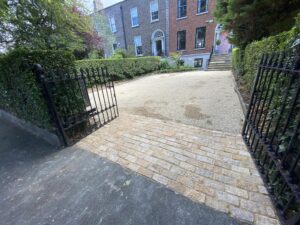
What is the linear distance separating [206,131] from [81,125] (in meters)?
2.64

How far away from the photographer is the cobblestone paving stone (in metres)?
1.53

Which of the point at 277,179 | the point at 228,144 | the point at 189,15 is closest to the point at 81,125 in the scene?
the point at 228,144

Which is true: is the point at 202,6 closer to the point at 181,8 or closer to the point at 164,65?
the point at 181,8

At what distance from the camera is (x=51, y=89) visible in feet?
7.98

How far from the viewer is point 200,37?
14297mm

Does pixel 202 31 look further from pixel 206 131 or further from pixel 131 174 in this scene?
pixel 131 174

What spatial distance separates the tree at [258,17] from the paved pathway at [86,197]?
16.0 ft

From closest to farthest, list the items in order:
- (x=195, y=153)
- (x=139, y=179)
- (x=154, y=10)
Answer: (x=139, y=179) → (x=195, y=153) → (x=154, y=10)

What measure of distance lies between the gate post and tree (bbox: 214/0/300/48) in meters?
4.95

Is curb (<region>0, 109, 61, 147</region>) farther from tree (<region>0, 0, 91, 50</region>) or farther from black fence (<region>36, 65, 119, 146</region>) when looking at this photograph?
tree (<region>0, 0, 91, 50</region>)

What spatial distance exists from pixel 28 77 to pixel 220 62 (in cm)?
→ 1349

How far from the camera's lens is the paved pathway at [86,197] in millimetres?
1460

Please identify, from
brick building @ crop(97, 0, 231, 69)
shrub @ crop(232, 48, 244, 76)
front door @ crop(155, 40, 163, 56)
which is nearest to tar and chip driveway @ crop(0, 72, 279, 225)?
shrub @ crop(232, 48, 244, 76)

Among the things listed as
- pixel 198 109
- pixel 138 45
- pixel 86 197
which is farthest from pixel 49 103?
pixel 138 45
